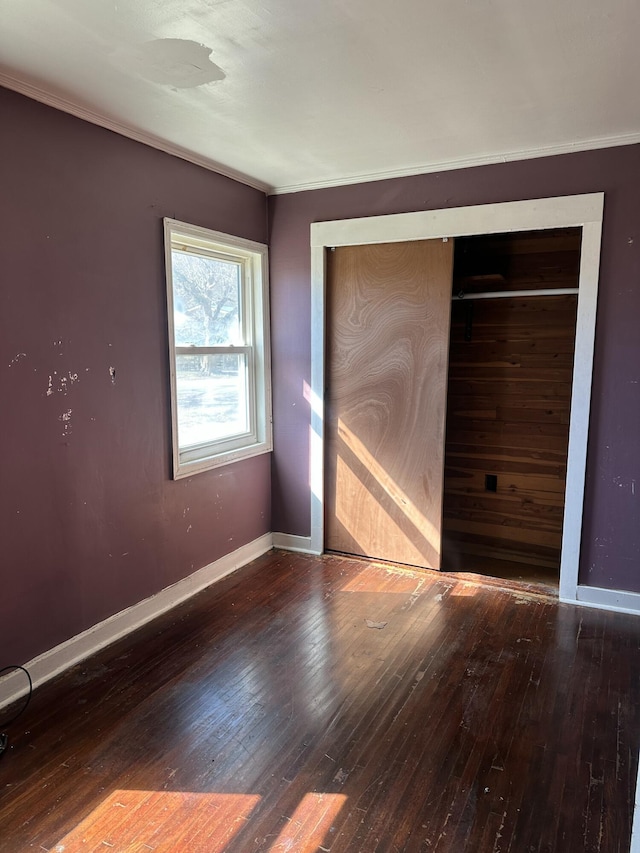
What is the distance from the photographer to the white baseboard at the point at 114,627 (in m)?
2.37

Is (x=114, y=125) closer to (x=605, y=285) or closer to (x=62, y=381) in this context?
(x=62, y=381)

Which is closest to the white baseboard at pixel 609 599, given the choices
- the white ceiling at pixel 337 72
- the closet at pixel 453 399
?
the closet at pixel 453 399

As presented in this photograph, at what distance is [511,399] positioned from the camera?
4129mm

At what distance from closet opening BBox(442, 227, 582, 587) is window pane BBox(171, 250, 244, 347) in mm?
1502

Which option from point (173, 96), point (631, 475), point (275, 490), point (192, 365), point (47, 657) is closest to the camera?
point (173, 96)

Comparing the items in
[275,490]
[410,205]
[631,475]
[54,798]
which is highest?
[410,205]

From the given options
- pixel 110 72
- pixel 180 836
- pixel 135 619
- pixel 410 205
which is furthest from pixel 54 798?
pixel 410 205

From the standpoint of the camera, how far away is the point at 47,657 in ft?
8.16

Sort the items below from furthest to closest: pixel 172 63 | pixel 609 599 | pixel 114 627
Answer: pixel 609 599, pixel 114 627, pixel 172 63

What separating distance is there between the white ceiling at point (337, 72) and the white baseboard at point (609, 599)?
7.70 ft

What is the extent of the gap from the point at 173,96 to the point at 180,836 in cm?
265

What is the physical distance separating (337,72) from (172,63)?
1.94ft

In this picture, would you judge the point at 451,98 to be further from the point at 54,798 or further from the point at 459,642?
the point at 54,798

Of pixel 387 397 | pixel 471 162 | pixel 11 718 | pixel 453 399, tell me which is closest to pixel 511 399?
pixel 453 399
